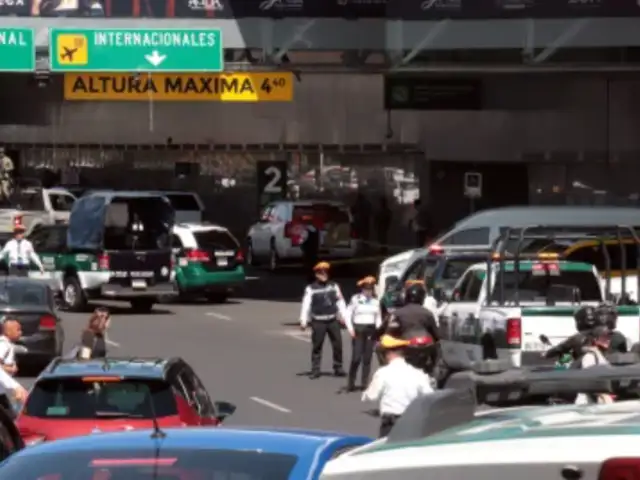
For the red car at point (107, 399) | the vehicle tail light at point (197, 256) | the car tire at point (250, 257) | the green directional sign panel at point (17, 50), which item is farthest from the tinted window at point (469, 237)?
the red car at point (107, 399)

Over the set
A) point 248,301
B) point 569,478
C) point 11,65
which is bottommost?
point 248,301

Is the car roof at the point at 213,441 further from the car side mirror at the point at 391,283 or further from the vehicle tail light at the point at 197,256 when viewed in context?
the vehicle tail light at the point at 197,256

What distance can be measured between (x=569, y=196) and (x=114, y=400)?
31.6 m

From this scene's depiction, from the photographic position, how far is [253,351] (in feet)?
91.8

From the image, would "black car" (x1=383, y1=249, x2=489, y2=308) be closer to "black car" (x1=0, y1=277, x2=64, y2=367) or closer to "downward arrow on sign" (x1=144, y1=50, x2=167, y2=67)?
"black car" (x1=0, y1=277, x2=64, y2=367)

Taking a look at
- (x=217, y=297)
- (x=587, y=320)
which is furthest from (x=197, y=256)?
(x=587, y=320)

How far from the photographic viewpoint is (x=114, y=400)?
1266 cm

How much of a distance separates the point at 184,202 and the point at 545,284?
23.8 metres

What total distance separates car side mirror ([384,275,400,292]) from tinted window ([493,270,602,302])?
12.1 feet

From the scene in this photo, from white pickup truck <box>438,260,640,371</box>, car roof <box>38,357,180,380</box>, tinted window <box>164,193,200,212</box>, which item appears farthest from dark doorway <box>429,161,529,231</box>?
car roof <box>38,357,180,380</box>

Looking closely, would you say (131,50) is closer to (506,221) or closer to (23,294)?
(506,221)

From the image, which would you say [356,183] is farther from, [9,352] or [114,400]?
[114,400]

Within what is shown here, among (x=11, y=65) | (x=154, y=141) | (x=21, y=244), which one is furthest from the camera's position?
(x=154, y=141)

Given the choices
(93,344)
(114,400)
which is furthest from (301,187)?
(114,400)
